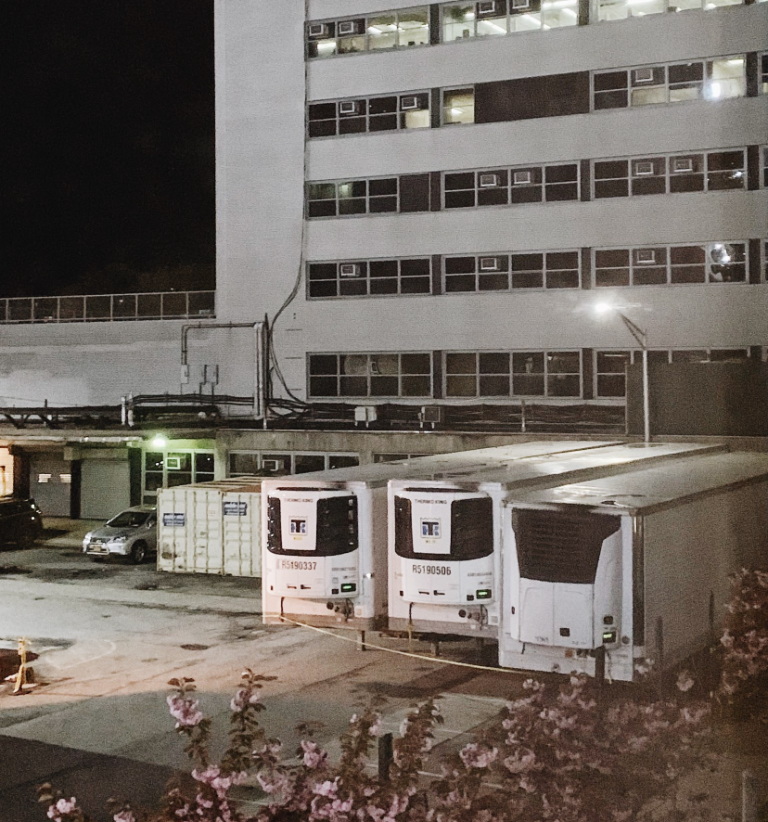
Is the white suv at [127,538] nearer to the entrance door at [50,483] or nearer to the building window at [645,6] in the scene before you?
the entrance door at [50,483]

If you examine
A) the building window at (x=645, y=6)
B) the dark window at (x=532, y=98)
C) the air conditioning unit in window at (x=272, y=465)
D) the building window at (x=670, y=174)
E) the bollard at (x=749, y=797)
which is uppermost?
the building window at (x=645, y=6)

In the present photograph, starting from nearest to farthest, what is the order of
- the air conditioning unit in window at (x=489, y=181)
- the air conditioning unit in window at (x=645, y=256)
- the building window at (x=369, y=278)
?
the air conditioning unit in window at (x=645, y=256) < the air conditioning unit in window at (x=489, y=181) < the building window at (x=369, y=278)

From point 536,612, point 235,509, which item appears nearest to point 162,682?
point 536,612

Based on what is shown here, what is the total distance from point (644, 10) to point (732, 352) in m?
12.0

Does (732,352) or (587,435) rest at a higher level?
(732,352)

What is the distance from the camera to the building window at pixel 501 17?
3869 cm

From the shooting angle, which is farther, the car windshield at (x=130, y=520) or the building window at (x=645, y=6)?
the building window at (x=645, y=6)

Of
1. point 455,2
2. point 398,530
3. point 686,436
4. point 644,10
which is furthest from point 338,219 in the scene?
point 398,530

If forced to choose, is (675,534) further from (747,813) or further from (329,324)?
(329,324)

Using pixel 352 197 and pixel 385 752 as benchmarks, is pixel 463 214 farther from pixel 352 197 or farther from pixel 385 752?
pixel 385 752

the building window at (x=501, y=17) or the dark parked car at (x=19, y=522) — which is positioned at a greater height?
the building window at (x=501, y=17)

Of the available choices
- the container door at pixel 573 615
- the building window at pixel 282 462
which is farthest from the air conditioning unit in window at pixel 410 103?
the container door at pixel 573 615

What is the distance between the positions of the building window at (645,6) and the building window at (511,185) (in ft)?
17.4

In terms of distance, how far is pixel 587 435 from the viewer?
34344 millimetres
